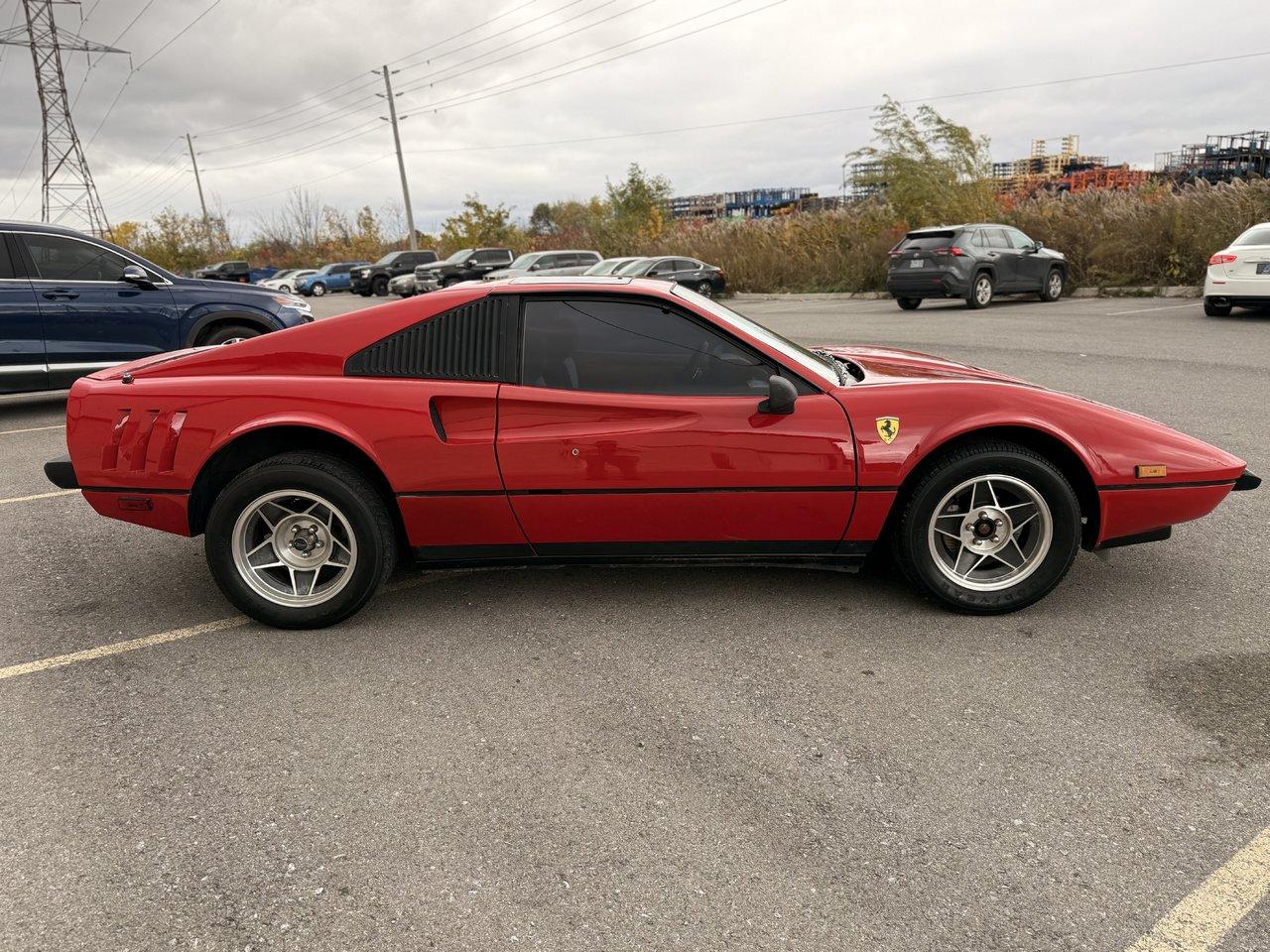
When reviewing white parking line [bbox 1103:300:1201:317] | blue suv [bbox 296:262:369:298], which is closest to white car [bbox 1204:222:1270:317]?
white parking line [bbox 1103:300:1201:317]

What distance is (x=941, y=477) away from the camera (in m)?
3.52

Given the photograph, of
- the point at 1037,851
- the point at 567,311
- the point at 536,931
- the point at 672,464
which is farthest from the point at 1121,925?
the point at 567,311

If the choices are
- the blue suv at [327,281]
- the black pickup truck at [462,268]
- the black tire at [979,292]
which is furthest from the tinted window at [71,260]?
the blue suv at [327,281]

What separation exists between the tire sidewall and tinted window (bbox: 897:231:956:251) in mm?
16670

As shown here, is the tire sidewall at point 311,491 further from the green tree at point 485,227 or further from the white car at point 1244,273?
the green tree at point 485,227

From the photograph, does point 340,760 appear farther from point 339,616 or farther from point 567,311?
point 567,311

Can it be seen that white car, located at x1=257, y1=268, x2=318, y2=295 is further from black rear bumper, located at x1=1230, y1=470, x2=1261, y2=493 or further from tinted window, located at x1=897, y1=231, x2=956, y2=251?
black rear bumper, located at x1=1230, y1=470, x2=1261, y2=493

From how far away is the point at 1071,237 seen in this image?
71.0 ft

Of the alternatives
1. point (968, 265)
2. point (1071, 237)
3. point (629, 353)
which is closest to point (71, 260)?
point (629, 353)

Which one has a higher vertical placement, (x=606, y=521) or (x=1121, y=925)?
(x=606, y=521)

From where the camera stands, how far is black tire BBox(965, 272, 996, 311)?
18125 millimetres

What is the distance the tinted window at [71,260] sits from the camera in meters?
8.37

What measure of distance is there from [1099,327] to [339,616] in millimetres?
13395

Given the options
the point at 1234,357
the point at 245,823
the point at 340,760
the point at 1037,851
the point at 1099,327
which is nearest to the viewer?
the point at 1037,851
